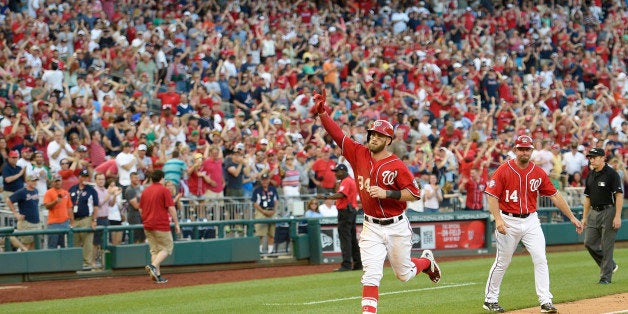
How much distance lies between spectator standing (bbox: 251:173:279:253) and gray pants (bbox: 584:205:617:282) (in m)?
7.25

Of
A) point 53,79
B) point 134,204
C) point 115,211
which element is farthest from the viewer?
point 53,79

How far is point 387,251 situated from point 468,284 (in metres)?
5.23

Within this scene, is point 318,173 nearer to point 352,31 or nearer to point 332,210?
point 332,210

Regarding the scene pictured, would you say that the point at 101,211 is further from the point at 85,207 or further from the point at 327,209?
the point at 327,209

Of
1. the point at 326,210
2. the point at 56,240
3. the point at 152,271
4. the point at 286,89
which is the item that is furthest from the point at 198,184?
the point at 286,89

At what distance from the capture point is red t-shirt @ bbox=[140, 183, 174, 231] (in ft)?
54.1

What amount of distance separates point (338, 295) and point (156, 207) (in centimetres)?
391

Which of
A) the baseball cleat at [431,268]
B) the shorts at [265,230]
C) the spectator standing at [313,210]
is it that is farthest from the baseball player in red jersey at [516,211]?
the spectator standing at [313,210]

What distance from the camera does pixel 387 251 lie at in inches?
399

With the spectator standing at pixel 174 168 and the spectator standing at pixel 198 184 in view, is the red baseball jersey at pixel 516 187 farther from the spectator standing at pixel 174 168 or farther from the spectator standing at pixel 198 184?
the spectator standing at pixel 198 184

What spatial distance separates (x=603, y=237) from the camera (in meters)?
14.4

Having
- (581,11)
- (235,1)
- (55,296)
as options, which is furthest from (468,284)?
(581,11)

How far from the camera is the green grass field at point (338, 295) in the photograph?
41.3 ft

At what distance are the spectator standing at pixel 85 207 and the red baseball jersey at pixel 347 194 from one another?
4.31m
